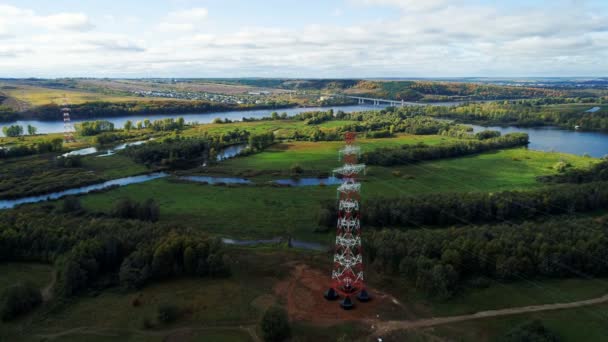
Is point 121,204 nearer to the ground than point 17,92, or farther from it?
nearer to the ground

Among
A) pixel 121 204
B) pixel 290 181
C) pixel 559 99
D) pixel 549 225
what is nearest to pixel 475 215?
pixel 549 225

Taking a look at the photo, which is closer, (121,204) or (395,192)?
(121,204)

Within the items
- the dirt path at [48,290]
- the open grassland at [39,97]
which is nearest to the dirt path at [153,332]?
the dirt path at [48,290]

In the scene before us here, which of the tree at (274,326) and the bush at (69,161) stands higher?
the bush at (69,161)

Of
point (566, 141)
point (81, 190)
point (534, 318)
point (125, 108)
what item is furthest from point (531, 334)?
point (125, 108)

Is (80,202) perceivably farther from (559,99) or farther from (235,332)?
(559,99)

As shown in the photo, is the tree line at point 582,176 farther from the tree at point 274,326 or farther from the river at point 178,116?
the river at point 178,116
